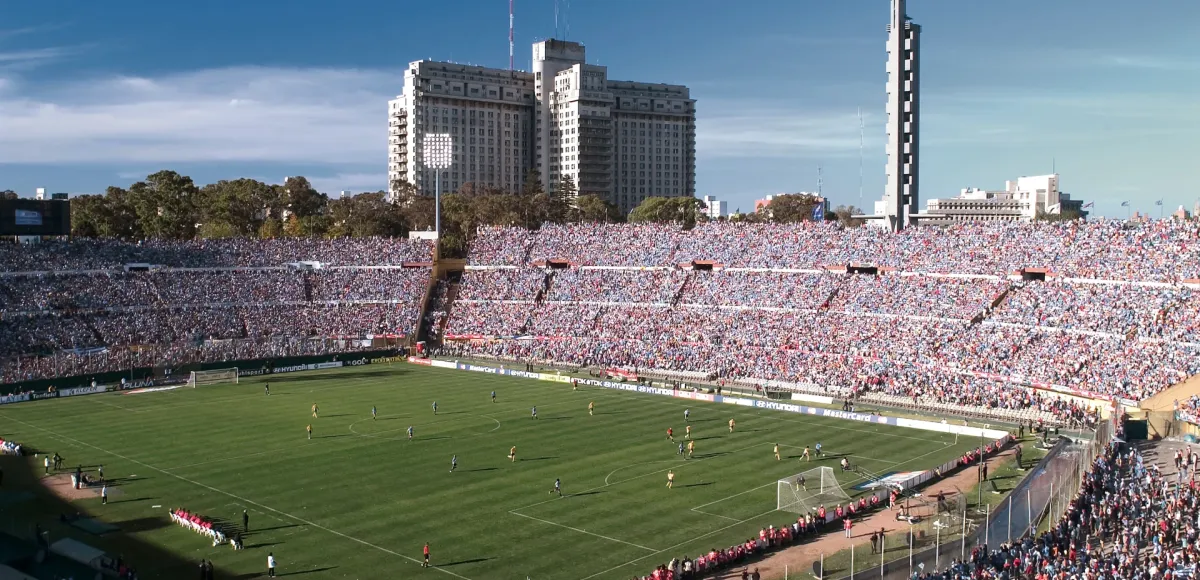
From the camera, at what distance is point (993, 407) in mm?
51406

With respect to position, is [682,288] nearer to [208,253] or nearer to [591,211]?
[208,253]

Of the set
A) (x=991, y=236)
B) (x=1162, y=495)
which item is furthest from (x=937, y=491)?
(x=991, y=236)

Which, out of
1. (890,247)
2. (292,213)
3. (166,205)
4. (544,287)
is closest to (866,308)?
(890,247)

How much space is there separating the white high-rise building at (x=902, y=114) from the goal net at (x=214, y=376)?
53.7m

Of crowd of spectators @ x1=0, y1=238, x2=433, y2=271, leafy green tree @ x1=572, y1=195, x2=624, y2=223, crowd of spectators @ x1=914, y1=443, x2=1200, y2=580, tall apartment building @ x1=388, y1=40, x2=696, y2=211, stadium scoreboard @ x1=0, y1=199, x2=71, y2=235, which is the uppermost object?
tall apartment building @ x1=388, y1=40, x2=696, y2=211

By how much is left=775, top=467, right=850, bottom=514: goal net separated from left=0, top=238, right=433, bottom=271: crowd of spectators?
6515cm

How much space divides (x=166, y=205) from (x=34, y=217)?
40644mm

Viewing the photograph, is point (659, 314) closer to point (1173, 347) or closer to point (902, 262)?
point (902, 262)

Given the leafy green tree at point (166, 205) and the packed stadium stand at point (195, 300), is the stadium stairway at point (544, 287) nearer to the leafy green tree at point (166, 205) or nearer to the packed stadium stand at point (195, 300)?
the packed stadium stand at point (195, 300)

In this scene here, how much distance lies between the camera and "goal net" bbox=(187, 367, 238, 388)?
68775 mm

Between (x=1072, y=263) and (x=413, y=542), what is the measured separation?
1899 inches

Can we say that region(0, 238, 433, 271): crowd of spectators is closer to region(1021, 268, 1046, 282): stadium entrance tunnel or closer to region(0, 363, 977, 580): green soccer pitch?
region(0, 363, 977, 580): green soccer pitch

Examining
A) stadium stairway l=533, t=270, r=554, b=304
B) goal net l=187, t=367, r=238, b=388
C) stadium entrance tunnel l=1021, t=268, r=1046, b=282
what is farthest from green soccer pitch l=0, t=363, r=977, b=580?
stadium stairway l=533, t=270, r=554, b=304

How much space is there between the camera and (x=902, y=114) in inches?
3290
